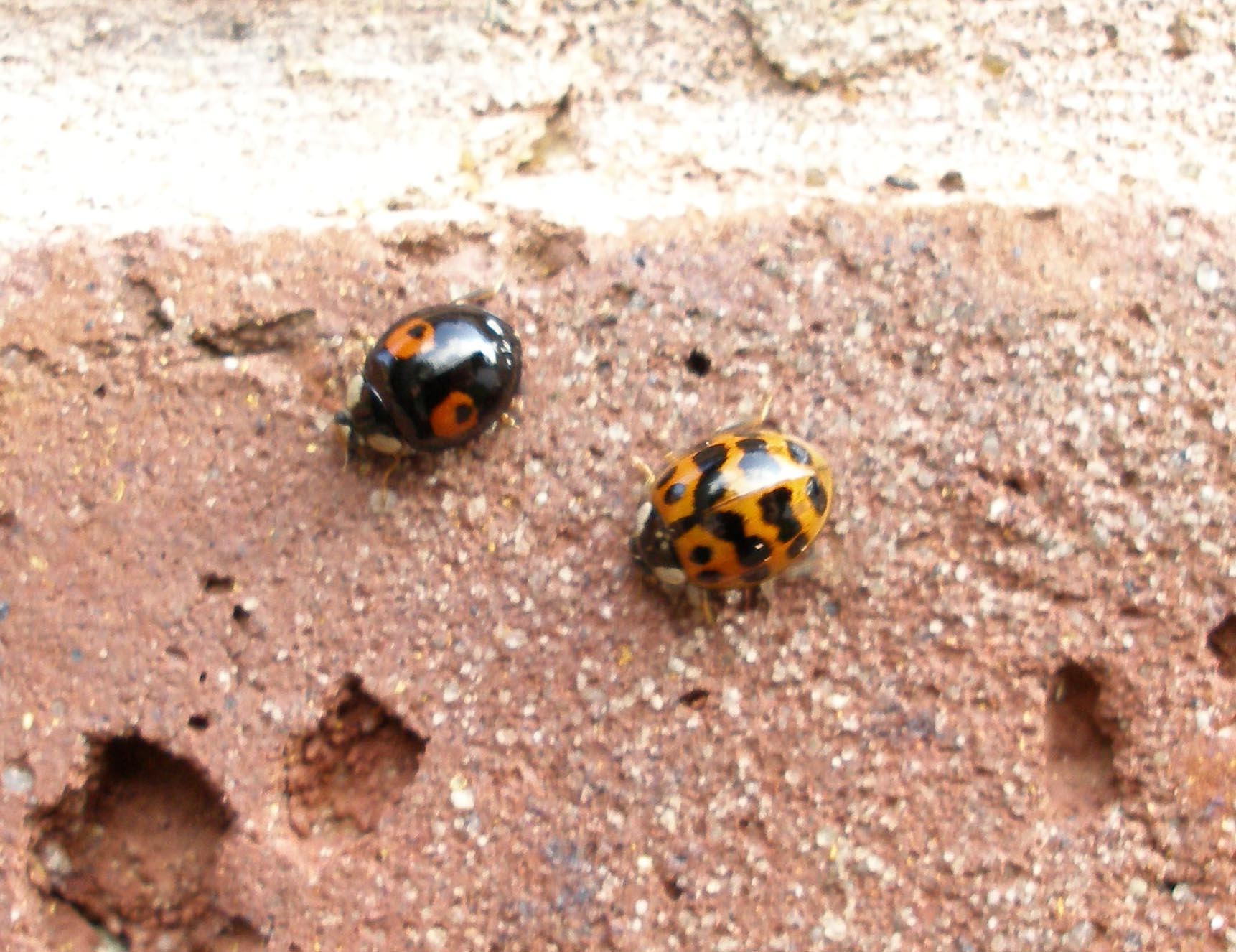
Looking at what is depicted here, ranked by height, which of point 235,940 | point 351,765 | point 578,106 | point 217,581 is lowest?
point 235,940

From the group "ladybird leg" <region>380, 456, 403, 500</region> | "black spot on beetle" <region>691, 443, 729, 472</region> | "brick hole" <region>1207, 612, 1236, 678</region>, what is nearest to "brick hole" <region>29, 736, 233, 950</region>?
"ladybird leg" <region>380, 456, 403, 500</region>

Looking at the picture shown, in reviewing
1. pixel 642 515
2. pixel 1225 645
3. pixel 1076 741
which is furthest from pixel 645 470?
pixel 1225 645

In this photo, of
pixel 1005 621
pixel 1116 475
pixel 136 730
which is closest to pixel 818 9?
pixel 1116 475

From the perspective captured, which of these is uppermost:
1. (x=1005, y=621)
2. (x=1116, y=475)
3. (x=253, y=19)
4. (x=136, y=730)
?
(x=253, y=19)

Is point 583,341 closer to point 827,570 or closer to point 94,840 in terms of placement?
point 827,570

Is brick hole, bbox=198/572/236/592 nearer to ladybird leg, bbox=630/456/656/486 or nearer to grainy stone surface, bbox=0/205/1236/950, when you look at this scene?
grainy stone surface, bbox=0/205/1236/950

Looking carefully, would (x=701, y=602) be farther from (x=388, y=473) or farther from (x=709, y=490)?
(x=388, y=473)

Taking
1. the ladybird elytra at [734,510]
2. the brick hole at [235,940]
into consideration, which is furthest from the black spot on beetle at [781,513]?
the brick hole at [235,940]
